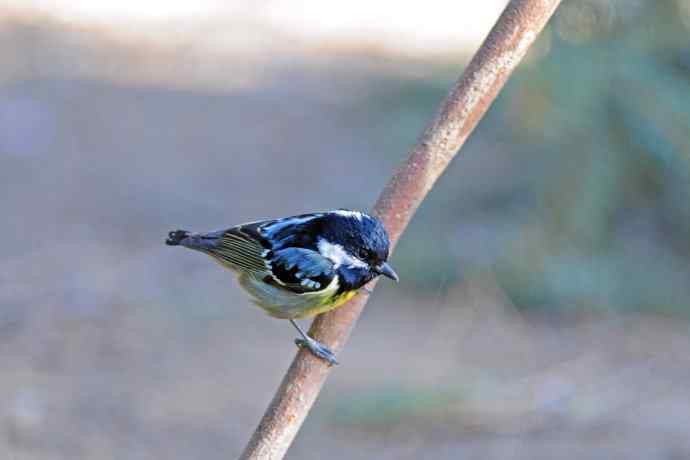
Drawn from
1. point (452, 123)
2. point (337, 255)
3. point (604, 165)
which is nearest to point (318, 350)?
point (337, 255)

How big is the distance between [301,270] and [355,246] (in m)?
0.39

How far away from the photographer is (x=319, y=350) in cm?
358

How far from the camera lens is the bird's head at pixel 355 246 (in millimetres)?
3820

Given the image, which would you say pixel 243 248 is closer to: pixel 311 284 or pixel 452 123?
pixel 311 284

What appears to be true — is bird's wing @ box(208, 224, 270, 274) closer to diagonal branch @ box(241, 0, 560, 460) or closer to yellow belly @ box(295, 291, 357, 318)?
yellow belly @ box(295, 291, 357, 318)

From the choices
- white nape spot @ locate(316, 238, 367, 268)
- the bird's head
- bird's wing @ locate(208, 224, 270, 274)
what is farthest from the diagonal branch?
bird's wing @ locate(208, 224, 270, 274)

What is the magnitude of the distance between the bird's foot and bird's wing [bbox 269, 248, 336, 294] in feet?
1.60

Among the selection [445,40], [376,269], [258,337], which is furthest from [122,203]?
[376,269]

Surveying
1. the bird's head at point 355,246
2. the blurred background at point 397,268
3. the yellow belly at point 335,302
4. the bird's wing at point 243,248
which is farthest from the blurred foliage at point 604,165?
the yellow belly at point 335,302

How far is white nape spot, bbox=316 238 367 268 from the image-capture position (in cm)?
399

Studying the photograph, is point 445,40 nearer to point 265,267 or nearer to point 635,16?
point 635,16

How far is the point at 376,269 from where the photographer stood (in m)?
3.98

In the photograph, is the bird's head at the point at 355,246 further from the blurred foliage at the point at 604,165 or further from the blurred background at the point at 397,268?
the blurred foliage at the point at 604,165

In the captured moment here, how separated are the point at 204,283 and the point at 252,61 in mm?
4786
